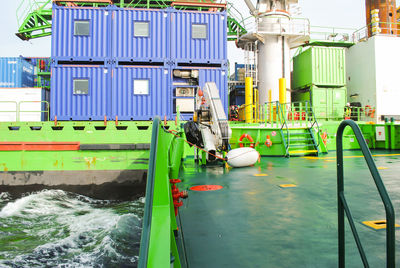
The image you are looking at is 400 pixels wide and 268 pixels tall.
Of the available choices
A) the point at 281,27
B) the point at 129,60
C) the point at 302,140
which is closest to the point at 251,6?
the point at 281,27

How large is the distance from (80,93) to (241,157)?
827cm

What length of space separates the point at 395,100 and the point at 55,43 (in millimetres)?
20722

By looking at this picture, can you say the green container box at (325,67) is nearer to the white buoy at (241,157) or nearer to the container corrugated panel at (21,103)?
the white buoy at (241,157)

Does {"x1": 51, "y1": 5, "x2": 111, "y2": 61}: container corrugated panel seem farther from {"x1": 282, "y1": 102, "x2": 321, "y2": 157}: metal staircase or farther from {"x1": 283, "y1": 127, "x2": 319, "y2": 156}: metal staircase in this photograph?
{"x1": 283, "y1": 127, "x2": 319, "y2": 156}: metal staircase

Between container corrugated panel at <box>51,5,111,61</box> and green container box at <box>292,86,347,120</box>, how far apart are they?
13.3 meters

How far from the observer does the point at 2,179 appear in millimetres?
5438

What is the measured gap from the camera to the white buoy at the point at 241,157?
744 centimetres

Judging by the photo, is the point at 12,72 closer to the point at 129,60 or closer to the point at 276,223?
the point at 129,60

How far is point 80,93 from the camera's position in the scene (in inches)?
463

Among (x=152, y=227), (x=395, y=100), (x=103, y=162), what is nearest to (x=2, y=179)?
(x=103, y=162)

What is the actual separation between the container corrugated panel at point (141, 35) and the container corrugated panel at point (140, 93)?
0.68 meters

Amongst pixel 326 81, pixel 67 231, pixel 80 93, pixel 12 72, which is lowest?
pixel 67 231

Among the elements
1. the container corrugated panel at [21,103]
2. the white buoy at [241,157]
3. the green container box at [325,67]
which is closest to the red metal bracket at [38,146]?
the white buoy at [241,157]

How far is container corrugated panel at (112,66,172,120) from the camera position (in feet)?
38.9
